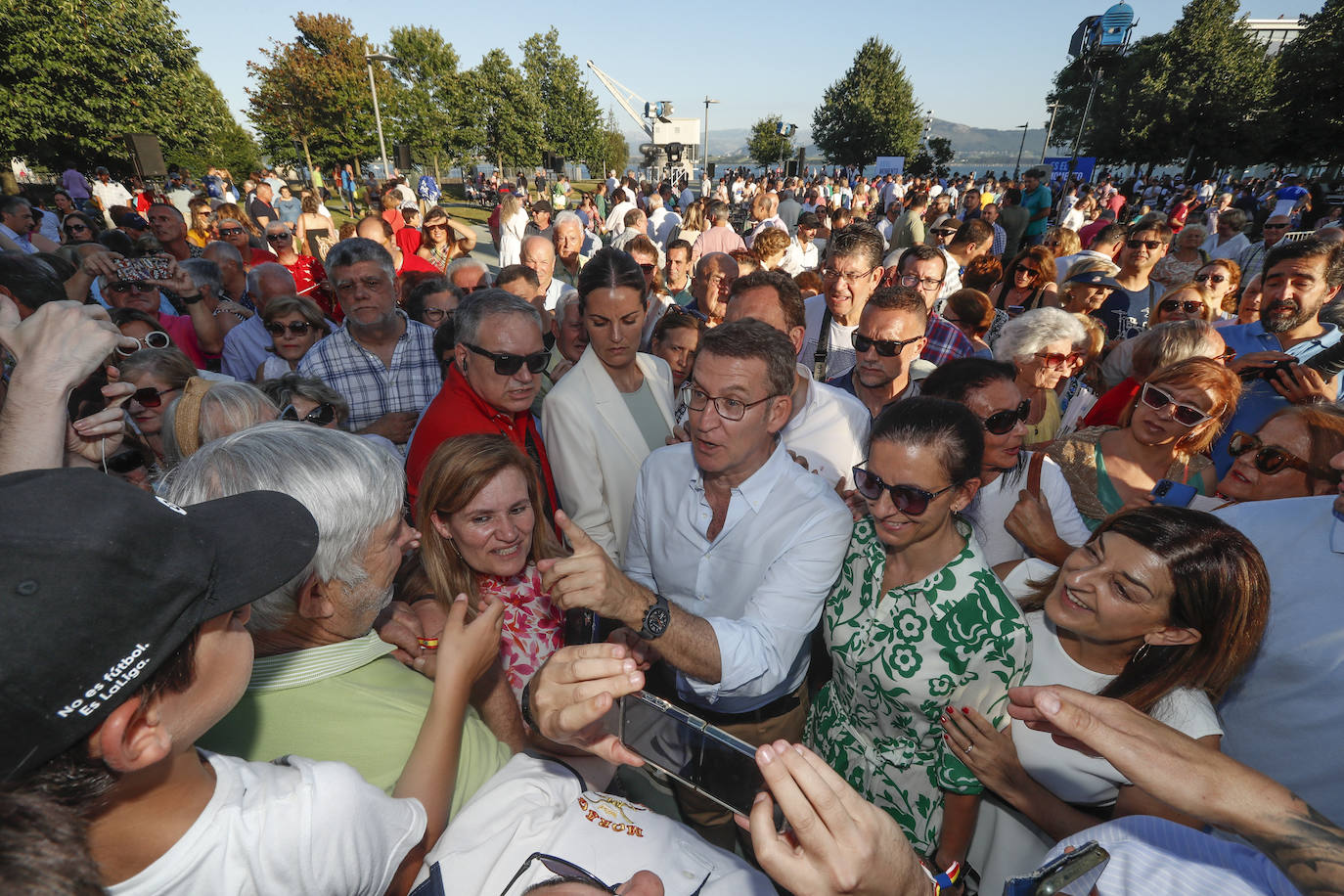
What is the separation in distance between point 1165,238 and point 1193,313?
194 cm

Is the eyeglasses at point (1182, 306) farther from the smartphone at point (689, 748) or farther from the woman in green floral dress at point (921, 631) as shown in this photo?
the smartphone at point (689, 748)

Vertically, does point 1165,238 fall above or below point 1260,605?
above

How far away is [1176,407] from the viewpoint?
2865 millimetres

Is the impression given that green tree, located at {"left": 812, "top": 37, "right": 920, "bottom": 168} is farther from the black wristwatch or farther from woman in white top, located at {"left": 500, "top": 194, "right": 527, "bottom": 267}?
the black wristwatch

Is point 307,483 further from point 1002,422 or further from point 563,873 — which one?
point 1002,422

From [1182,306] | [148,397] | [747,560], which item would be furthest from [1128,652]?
[1182,306]

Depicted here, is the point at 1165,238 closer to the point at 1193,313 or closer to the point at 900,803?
the point at 1193,313

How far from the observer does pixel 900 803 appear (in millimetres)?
2146

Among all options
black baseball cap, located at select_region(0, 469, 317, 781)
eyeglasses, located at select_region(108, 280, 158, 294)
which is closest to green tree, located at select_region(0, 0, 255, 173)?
eyeglasses, located at select_region(108, 280, 158, 294)

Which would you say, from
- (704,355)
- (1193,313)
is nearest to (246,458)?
(704,355)

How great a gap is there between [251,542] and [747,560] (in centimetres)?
164

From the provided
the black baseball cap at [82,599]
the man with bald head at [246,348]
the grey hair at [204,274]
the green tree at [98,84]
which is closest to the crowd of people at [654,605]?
the black baseball cap at [82,599]

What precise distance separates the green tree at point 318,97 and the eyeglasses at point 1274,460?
1619 inches

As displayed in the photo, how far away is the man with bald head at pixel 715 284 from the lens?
5922 mm
